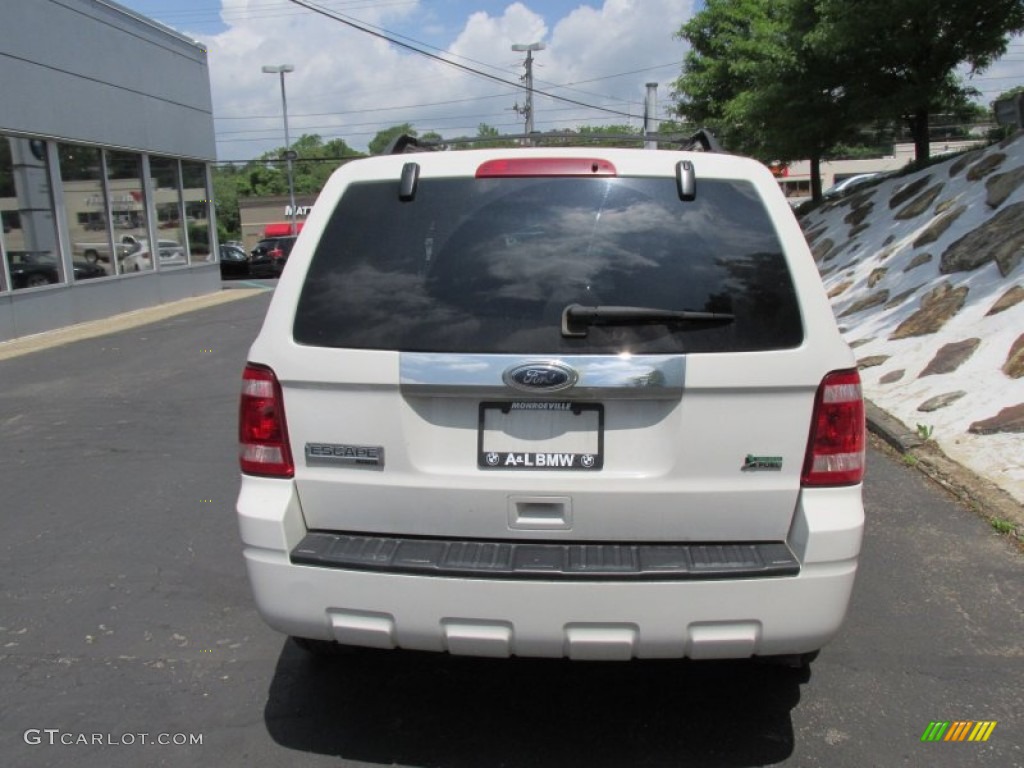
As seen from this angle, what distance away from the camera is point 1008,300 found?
7.05 meters

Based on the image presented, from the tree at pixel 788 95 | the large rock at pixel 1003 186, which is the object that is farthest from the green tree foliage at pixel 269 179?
the large rock at pixel 1003 186

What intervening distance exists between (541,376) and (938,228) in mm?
8485

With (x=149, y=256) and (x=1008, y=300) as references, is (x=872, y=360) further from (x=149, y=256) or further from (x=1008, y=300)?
(x=149, y=256)

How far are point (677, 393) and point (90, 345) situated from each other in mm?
12714

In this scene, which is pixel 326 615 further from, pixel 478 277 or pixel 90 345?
pixel 90 345

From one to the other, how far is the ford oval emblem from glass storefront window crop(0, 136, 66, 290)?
1429cm

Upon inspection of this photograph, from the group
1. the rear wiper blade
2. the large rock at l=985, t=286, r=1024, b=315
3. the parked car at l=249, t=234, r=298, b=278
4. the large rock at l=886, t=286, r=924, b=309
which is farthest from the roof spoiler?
the parked car at l=249, t=234, r=298, b=278

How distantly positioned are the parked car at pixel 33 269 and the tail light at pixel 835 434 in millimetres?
15007

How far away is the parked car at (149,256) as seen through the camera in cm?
1905

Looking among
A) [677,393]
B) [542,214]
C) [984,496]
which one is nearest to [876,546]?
[984,496]

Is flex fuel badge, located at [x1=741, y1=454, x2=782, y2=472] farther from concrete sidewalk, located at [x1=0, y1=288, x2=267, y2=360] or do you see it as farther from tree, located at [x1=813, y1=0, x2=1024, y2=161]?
concrete sidewalk, located at [x1=0, y1=288, x2=267, y2=360]

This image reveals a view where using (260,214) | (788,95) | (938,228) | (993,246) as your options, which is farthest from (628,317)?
(260,214)

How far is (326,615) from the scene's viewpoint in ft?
8.86

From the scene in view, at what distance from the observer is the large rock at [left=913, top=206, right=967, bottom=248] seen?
940 cm
